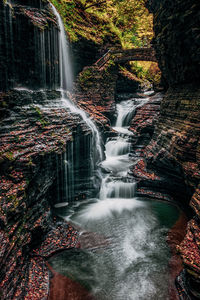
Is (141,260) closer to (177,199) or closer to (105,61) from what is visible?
(177,199)

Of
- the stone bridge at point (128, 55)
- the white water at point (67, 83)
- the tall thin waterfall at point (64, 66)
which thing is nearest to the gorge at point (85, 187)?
the white water at point (67, 83)

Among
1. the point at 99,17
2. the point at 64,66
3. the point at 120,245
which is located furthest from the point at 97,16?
the point at 120,245

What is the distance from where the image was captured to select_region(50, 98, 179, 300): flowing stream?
199 inches

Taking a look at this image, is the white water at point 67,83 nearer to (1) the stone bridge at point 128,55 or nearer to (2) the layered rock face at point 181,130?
(2) the layered rock face at point 181,130

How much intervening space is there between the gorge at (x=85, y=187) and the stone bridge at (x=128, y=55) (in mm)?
6764

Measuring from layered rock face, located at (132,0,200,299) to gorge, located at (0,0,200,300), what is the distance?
0.05m

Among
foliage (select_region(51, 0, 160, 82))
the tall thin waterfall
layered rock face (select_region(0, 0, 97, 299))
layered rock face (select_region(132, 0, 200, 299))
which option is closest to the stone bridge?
foliage (select_region(51, 0, 160, 82))

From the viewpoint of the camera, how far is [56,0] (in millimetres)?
13031

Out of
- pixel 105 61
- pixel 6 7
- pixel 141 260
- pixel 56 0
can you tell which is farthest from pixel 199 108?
pixel 56 0

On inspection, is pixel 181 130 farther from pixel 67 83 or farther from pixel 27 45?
pixel 67 83

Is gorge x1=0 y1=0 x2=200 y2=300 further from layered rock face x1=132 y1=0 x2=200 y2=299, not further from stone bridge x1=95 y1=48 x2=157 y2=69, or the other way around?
stone bridge x1=95 y1=48 x2=157 y2=69

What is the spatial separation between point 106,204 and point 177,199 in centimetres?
380

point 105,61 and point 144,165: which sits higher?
point 105,61

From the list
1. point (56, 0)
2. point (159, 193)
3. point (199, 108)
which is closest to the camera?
point (199, 108)
